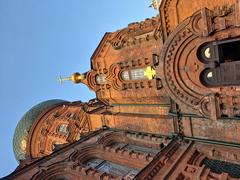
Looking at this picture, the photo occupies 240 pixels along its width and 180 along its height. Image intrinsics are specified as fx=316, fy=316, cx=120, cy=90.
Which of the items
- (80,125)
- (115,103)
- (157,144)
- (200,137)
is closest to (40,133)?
(80,125)

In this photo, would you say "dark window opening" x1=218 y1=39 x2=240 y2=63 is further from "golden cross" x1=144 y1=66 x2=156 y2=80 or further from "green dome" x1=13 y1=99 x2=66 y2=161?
"green dome" x1=13 y1=99 x2=66 y2=161

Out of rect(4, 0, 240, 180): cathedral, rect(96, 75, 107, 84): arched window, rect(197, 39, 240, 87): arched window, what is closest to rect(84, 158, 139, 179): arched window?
rect(4, 0, 240, 180): cathedral

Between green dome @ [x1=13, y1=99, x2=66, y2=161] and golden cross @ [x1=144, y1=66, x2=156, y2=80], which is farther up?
golden cross @ [x1=144, y1=66, x2=156, y2=80]

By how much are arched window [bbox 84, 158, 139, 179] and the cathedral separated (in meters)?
0.05

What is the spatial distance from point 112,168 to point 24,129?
17392 millimetres

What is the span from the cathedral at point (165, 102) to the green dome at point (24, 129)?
1148 cm

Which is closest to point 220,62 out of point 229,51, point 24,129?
point 229,51

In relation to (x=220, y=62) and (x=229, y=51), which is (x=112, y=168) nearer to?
(x=220, y=62)

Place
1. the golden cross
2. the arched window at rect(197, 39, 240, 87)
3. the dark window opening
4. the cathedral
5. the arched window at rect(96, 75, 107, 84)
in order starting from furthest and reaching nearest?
the arched window at rect(96, 75, 107, 84)
the golden cross
the dark window opening
the arched window at rect(197, 39, 240, 87)
the cathedral

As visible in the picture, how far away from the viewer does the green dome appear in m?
30.3

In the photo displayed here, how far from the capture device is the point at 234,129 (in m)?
12.8

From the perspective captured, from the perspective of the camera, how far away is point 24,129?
30.7 meters

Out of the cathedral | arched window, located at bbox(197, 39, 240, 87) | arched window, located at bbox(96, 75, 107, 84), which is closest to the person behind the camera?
the cathedral

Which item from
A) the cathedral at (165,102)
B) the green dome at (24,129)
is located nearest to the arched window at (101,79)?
the cathedral at (165,102)
